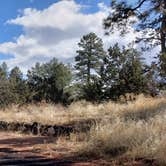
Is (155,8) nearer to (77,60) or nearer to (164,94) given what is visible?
(164,94)

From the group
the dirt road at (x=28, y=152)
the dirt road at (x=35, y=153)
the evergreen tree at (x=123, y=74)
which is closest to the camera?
the dirt road at (x=35, y=153)

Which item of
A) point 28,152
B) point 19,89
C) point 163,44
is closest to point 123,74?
point 163,44

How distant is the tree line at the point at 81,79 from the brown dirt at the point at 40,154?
60.4 feet

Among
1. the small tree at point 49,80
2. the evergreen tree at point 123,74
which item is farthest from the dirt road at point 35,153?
the small tree at point 49,80

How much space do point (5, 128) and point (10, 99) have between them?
37370 millimetres

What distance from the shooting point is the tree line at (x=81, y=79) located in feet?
110

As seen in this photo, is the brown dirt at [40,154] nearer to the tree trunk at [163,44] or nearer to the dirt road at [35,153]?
the dirt road at [35,153]

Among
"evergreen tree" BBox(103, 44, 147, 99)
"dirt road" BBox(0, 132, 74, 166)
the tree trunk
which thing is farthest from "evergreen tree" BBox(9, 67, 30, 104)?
"dirt road" BBox(0, 132, 74, 166)

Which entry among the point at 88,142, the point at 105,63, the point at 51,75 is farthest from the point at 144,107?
Result: the point at 51,75

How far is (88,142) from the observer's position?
1055 centimetres

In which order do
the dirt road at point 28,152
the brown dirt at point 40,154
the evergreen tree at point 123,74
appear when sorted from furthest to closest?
the evergreen tree at point 123,74 → the dirt road at point 28,152 → the brown dirt at point 40,154

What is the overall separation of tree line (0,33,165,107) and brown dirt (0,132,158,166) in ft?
60.4

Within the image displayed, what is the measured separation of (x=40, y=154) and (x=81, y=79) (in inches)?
2143

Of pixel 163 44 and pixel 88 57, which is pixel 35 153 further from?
pixel 88 57
